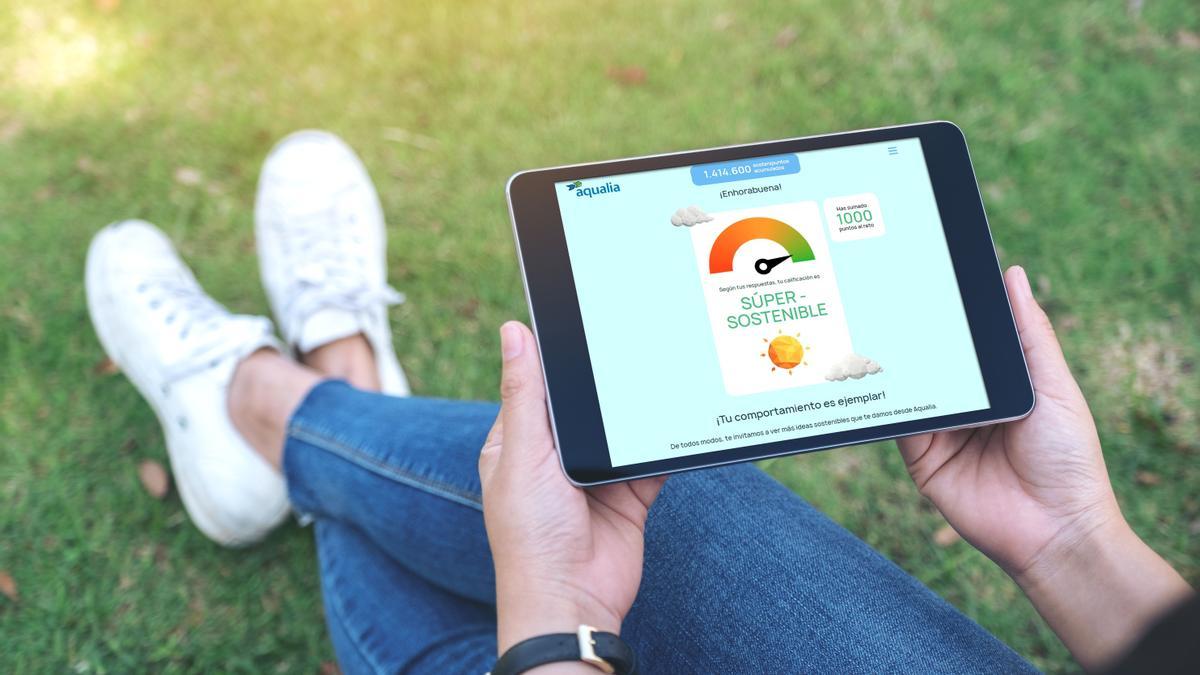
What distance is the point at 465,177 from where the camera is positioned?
2748 millimetres

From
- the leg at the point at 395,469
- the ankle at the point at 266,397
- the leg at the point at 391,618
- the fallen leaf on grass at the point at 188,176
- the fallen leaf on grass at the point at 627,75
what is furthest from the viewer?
the fallen leaf on grass at the point at 627,75

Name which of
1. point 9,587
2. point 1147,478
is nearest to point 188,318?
point 9,587

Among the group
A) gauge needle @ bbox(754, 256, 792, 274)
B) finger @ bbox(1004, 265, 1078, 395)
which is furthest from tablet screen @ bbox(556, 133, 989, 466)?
finger @ bbox(1004, 265, 1078, 395)

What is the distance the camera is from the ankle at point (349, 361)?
233 centimetres

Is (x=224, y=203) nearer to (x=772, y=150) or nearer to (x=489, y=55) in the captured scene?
(x=489, y=55)

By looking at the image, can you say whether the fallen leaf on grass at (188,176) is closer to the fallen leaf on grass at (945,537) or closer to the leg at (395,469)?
the leg at (395,469)

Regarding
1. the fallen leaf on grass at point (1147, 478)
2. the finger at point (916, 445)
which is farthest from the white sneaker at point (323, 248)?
the fallen leaf on grass at point (1147, 478)

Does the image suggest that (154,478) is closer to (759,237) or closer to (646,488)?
(646,488)

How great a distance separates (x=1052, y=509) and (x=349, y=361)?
1824 mm

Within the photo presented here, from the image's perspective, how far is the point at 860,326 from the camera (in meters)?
1.43

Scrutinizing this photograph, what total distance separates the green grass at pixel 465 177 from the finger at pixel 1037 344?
1016mm

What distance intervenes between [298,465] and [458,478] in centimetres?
50

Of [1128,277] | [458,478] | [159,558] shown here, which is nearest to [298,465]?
[458,478]

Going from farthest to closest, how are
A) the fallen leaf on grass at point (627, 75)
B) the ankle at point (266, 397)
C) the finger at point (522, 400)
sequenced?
1. the fallen leaf on grass at point (627, 75)
2. the ankle at point (266, 397)
3. the finger at point (522, 400)
